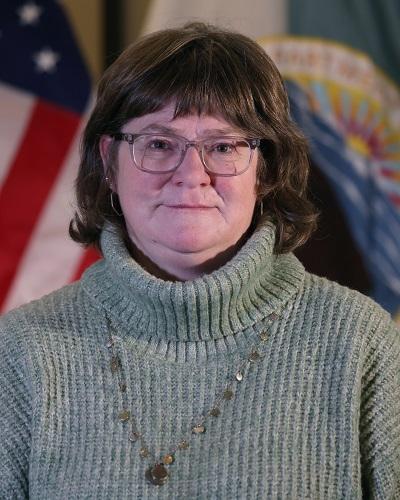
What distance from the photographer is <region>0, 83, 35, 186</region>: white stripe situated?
2547mm

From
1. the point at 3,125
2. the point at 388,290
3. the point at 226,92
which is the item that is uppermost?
the point at 3,125

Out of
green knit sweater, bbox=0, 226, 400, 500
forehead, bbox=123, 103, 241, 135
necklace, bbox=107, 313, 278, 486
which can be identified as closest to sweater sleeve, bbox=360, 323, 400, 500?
green knit sweater, bbox=0, 226, 400, 500

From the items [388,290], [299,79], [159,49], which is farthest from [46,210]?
[159,49]

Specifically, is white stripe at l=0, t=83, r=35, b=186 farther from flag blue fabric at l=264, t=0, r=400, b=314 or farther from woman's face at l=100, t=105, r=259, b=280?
woman's face at l=100, t=105, r=259, b=280

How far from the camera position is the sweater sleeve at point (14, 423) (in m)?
1.34

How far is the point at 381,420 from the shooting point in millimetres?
1305

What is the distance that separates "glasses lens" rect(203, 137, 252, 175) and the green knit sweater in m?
0.12

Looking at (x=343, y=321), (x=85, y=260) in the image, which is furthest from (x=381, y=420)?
(x=85, y=260)

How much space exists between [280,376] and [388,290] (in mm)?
1359

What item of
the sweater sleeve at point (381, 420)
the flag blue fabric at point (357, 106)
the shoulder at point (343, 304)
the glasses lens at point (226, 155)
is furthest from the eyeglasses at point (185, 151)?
the flag blue fabric at point (357, 106)

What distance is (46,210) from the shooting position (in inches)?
102

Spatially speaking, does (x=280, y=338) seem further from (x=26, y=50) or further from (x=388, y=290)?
(x=26, y=50)

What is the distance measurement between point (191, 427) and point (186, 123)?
46 centimetres

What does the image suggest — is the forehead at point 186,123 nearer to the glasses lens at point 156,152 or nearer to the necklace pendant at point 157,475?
the glasses lens at point 156,152
